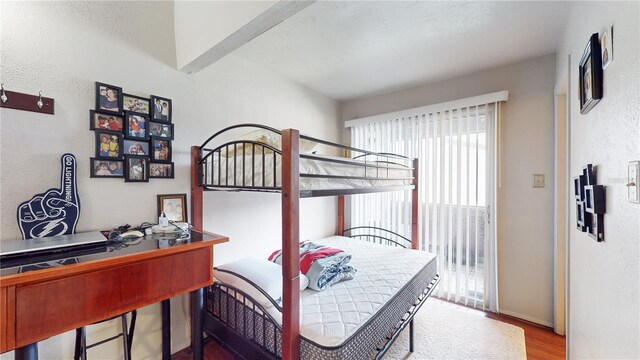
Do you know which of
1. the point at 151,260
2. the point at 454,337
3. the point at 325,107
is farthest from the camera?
the point at 325,107

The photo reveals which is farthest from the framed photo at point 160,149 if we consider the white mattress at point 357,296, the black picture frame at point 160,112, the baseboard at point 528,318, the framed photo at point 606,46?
the baseboard at point 528,318

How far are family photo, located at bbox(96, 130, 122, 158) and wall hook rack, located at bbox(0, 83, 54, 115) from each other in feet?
0.75

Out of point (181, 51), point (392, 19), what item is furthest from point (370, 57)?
point (181, 51)

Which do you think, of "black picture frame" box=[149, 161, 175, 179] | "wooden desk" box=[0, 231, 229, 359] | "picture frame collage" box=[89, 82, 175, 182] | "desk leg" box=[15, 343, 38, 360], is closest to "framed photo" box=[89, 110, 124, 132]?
"picture frame collage" box=[89, 82, 175, 182]

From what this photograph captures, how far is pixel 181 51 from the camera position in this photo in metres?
1.80

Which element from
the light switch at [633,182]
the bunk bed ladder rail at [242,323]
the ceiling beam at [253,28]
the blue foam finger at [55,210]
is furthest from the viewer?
the bunk bed ladder rail at [242,323]

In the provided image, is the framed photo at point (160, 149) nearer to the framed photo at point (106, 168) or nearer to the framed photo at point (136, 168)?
the framed photo at point (136, 168)

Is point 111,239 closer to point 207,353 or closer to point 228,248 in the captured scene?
point 228,248

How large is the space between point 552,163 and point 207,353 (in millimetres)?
3296

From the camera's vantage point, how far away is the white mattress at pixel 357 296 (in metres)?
1.25

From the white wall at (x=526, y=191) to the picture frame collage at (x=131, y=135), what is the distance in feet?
9.69

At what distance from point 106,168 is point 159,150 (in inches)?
12.5

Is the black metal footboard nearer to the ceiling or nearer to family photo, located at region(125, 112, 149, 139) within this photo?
family photo, located at region(125, 112, 149, 139)

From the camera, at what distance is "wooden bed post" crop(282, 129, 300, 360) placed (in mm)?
1191
